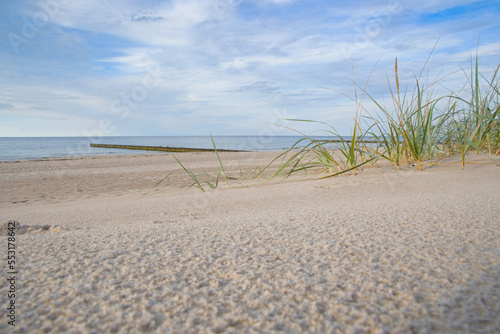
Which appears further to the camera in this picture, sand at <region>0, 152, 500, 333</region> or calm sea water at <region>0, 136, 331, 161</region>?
calm sea water at <region>0, 136, 331, 161</region>

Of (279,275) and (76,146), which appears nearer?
(279,275)

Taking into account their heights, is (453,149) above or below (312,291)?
above

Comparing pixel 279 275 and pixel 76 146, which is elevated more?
pixel 76 146

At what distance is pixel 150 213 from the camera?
5.33 feet

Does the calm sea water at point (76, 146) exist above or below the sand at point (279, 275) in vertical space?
above

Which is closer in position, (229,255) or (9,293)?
(9,293)

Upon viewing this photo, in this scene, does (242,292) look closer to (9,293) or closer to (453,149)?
(9,293)

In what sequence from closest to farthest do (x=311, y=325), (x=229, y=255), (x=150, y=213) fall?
(x=311, y=325)
(x=229, y=255)
(x=150, y=213)

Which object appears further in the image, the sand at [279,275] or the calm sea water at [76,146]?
the calm sea water at [76,146]

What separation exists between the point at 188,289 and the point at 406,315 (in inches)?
14.0

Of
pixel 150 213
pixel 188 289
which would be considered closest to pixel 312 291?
pixel 188 289

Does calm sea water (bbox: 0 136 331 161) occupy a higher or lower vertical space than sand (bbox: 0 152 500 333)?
higher

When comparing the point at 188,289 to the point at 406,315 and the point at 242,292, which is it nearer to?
the point at 242,292

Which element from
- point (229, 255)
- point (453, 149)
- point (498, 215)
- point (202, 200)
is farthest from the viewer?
point (453, 149)
